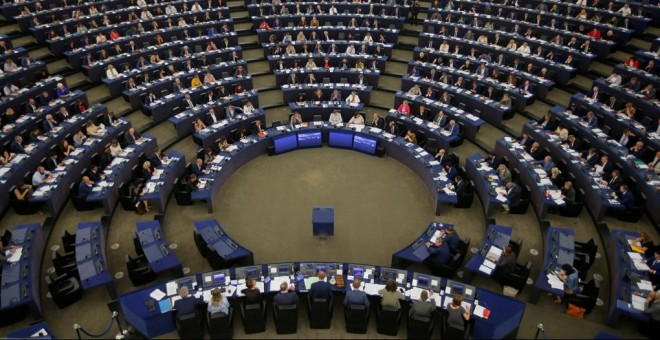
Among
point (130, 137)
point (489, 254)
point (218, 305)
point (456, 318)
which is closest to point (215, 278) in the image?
point (218, 305)

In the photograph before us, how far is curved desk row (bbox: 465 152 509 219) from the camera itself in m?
15.6

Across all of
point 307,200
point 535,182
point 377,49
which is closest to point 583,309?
point 535,182

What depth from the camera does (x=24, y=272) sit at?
1214cm

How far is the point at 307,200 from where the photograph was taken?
56.8 ft

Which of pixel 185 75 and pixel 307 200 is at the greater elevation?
pixel 185 75

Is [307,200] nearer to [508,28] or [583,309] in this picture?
[583,309]

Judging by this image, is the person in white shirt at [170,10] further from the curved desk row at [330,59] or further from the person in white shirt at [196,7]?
the curved desk row at [330,59]

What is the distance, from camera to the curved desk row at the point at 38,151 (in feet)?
50.2

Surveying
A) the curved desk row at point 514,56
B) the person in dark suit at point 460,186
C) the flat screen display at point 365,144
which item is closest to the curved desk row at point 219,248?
the person in dark suit at point 460,186

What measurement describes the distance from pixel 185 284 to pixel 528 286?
944cm

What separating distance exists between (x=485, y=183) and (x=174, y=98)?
13710 millimetres

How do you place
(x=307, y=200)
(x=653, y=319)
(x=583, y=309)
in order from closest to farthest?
(x=653, y=319)
(x=583, y=309)
(x=307, y=200)

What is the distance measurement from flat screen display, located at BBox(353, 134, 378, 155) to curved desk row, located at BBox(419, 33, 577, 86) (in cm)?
887

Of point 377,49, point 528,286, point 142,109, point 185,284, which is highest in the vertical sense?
point 377,49
